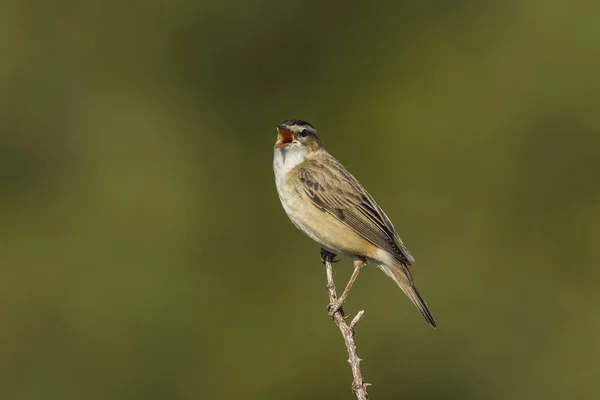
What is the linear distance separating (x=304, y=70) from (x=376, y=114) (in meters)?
1.58

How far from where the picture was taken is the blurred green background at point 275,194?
Result: 1228 cm

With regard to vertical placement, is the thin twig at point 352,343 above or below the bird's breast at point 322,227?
below

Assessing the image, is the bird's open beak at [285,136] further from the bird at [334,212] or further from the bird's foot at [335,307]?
the bird's foot at [335,307]

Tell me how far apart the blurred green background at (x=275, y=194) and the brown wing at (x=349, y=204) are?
3699 mm

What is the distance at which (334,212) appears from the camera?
681 centimetres

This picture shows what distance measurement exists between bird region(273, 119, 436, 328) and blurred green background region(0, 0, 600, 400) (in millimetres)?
3721

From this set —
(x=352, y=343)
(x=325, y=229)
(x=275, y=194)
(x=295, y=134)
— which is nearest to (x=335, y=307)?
(x=352, y=343)

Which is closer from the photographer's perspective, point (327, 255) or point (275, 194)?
point (327, 255)

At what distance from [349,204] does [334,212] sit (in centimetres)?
18

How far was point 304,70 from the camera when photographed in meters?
16.4

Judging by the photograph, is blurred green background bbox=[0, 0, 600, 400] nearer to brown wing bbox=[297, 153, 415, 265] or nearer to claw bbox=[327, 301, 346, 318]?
brown wing bbox=[297, 153, 415, 265]

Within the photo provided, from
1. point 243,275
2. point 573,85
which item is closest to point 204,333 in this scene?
point 243,275

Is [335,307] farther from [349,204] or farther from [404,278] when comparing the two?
[349,204]

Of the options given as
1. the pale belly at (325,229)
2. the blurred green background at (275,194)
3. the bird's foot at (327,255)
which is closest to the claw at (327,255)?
the bird's foot at (327,255)
